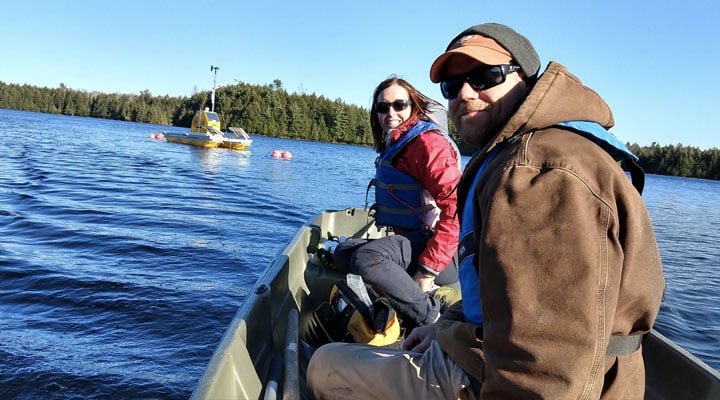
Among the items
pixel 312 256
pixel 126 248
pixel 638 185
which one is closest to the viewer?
pixel 638 185

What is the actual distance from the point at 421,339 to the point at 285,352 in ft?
2.86

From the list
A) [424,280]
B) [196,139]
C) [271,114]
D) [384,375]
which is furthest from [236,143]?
[271,114]

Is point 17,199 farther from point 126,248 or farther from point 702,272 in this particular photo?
point 702,272

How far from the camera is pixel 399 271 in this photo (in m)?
3.17

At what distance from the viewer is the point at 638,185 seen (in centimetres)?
175

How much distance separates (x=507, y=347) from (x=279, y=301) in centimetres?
277

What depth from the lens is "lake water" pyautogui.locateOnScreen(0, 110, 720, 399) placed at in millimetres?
4484

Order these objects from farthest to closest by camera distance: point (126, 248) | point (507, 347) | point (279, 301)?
1. point (126, 248)
2. point (279, 301)
3. point (507, 347)

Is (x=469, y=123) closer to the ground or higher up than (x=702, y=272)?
higher up

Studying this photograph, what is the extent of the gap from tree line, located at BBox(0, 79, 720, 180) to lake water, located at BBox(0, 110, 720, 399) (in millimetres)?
55805

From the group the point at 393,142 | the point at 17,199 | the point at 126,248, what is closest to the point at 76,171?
the point at 17,199

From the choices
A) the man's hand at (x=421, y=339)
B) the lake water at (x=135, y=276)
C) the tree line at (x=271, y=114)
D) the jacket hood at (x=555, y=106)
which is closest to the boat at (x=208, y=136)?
the lake water at (x=135, y=276)

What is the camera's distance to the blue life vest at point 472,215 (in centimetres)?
150

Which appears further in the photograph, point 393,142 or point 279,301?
point 279,301
